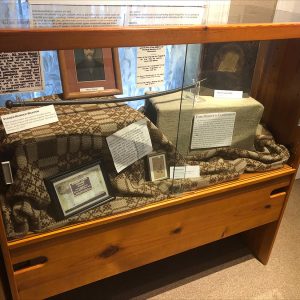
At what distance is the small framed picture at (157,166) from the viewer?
109cm

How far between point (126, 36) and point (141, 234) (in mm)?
670

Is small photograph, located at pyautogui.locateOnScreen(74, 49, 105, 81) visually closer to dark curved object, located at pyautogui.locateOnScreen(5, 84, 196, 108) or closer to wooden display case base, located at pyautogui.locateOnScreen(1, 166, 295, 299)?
dark curved object, located at pyautogui.locateOnScreen(5, 84, 196, 108)

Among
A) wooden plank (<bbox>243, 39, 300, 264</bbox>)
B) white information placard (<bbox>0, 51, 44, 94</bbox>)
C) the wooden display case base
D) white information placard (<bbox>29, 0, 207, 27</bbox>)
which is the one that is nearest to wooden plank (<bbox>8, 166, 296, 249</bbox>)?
the wooden display case base

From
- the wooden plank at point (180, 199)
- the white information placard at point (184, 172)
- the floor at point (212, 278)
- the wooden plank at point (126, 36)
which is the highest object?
the wooden plank at point (126, 36)

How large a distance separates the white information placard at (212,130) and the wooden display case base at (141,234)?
16 centimetres

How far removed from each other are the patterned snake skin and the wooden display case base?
0.11 ft

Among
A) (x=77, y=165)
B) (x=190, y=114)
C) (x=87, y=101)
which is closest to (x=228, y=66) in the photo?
(x=190, y=114)

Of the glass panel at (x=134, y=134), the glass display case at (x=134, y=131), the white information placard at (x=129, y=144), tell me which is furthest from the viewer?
the white information placard at (x=129, y=144)

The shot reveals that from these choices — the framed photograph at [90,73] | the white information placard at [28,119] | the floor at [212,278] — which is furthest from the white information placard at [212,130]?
the floor at [212,278]

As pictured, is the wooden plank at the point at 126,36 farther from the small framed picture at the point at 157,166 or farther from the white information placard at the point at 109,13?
the small framed picture at the point at 157,166

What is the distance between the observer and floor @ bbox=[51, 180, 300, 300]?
1417mm

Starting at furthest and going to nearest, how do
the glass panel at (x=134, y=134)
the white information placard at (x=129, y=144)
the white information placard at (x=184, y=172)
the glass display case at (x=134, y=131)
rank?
the white information placard at (x=184, y=172)
the white information placard at (x=129, y=144)
the glass panel at (x=134, y=134)
the glass display case at (x=134, y=131)

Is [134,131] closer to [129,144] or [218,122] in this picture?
[129,144]

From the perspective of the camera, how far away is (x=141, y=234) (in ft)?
3.63
